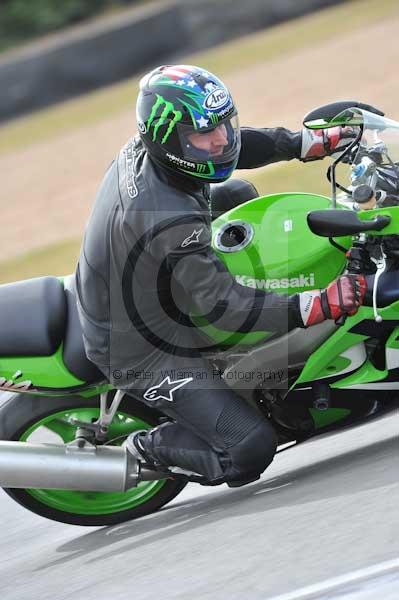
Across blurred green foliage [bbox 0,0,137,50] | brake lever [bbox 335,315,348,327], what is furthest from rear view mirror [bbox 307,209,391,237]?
blurred green foliage [bbox 0,0,137,50]

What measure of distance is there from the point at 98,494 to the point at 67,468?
381mm

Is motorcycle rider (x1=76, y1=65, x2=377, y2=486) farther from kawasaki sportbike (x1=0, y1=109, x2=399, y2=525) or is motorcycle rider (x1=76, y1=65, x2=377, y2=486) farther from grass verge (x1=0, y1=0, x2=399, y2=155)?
grass verge (x1=0, y1=0, x2=399, y2=155)

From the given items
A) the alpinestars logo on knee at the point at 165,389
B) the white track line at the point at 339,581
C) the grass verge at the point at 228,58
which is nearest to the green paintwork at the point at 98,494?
the alpinestars logo on knee at the point at 165,389

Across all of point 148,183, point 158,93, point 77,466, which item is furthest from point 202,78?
point 77,466

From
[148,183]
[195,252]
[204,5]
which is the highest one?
[204,5]

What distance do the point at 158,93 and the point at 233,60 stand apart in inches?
549

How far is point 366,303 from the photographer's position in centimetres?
420

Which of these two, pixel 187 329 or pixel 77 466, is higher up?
pixel 187 329

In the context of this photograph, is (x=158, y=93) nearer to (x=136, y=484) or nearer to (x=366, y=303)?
(x=366, y=303)

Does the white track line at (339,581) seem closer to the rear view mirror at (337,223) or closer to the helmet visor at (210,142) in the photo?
the rear view mirror at (337,223)

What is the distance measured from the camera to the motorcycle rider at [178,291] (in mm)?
4008

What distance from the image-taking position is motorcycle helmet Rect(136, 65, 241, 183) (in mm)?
3986

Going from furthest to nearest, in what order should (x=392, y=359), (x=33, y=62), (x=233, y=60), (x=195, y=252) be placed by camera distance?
(x=33, y=62) → (x=233, y=60) → (x=392, y=359) → (x=195, y=252)

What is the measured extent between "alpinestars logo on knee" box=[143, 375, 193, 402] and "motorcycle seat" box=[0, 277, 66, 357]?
1.51 feet
